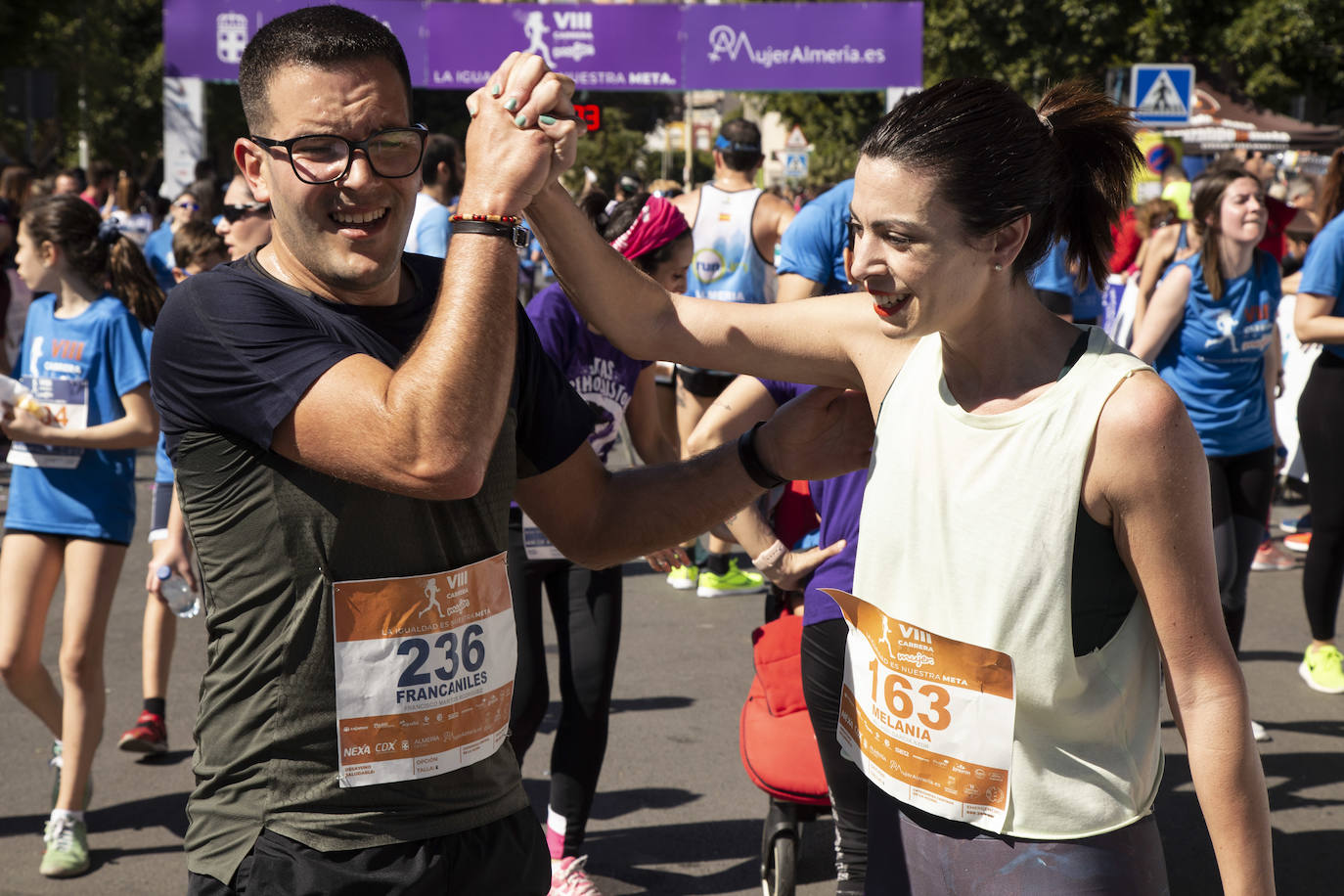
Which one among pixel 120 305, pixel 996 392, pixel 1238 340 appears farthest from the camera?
pixel 1238 340

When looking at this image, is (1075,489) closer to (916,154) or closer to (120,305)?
(916,154)

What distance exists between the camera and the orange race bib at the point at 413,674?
196cm

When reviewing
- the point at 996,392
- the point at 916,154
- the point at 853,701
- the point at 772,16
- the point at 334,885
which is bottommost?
the point at 334,885

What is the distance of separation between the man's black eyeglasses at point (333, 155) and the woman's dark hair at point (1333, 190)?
5077 millimetres

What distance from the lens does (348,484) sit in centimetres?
195

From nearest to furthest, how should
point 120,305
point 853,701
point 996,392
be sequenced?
point 996,392 < point 853,701 < point 120,305

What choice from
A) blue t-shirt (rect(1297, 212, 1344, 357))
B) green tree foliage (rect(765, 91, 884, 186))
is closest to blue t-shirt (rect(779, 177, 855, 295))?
blue t-shirt (rect(1297, 212, 1344, 357))

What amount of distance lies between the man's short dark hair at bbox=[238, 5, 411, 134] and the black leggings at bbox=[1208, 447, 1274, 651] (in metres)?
4.07

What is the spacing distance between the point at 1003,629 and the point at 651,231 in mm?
2590

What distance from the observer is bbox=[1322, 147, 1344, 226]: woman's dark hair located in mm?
5984

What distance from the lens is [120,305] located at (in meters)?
4.71

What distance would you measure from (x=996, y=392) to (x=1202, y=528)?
0.34 metres

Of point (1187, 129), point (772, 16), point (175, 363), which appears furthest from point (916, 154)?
point (1187, 129)

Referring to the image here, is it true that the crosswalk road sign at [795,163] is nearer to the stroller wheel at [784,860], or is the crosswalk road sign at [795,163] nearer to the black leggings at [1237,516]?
the black leggings at [1237,516]
